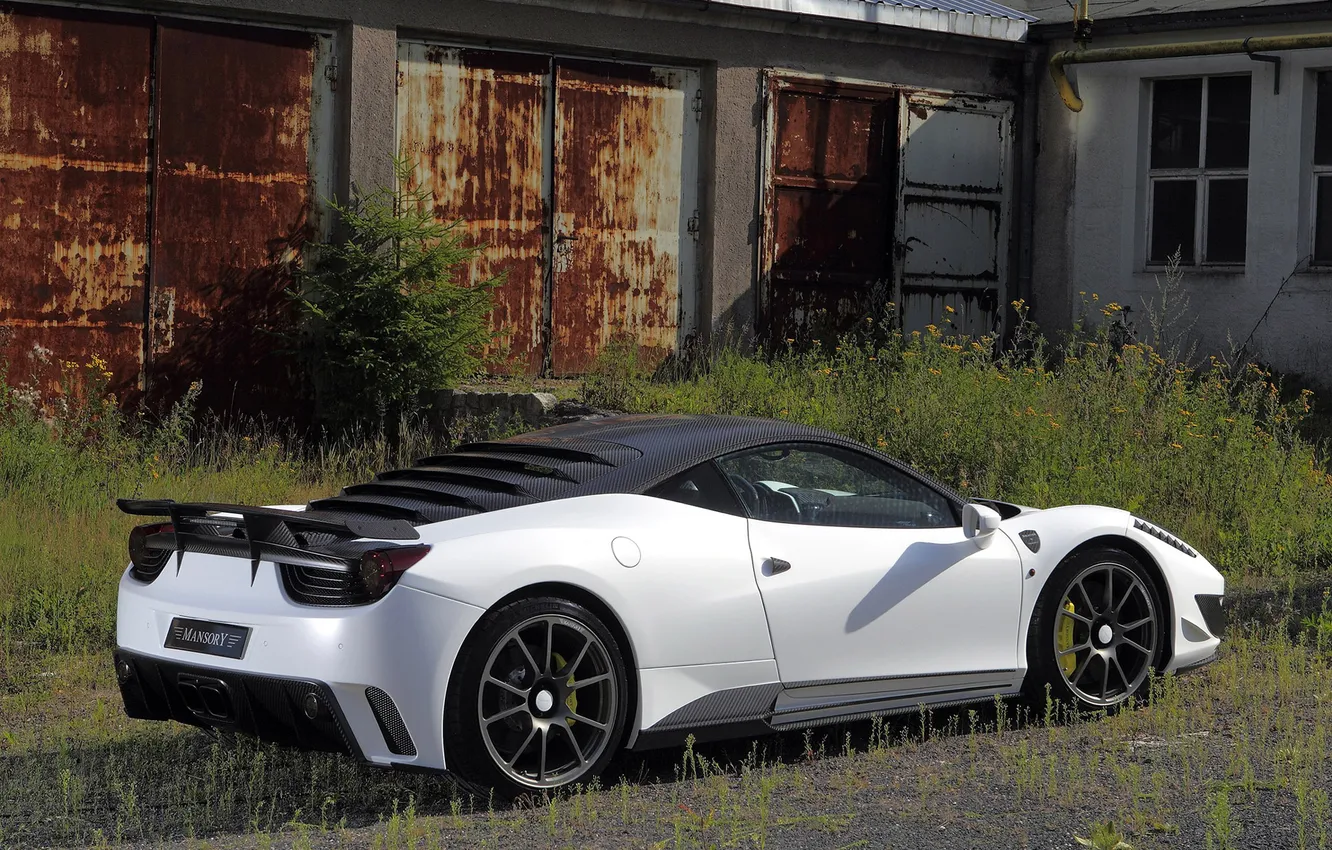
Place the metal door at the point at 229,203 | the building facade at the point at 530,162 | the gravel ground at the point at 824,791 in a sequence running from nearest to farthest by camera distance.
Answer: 1. the gravel ground at the point at 824,791
2. the building facade at the point at 530,162
3. the metal door at the point at 229,203

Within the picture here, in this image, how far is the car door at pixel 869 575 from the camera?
5.61m

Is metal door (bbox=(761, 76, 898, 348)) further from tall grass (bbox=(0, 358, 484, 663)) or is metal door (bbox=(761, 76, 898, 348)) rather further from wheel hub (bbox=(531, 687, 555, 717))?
wheel hub (bbox=(531, 687, 555, 717))

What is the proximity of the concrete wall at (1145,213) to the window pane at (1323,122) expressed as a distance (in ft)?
0.27

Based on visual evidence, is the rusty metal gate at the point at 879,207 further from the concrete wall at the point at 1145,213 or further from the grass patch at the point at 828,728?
the grass patch at the point at 828,728

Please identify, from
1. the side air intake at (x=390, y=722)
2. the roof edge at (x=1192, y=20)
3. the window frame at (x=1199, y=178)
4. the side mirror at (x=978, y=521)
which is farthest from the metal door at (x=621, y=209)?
the side air intake at (x=390, y=722)

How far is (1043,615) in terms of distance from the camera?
617cm

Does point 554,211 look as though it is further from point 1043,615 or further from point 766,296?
point 1043,615

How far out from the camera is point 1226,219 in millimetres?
15656

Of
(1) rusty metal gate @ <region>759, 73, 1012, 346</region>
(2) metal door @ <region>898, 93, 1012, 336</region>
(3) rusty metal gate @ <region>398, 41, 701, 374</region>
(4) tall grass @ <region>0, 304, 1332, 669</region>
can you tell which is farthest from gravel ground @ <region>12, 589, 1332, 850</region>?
(2) metal door @ <region>898, 93, 1012, 336</region>

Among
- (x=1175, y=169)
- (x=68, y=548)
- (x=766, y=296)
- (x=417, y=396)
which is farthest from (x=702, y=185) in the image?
(x=68, y=548)

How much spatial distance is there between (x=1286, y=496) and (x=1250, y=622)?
260 cm

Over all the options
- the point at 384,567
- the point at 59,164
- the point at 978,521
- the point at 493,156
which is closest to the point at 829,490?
the point at 978,521

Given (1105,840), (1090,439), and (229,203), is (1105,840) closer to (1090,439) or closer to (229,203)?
(1090,439)

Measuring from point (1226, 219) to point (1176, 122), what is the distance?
44.1 inches
